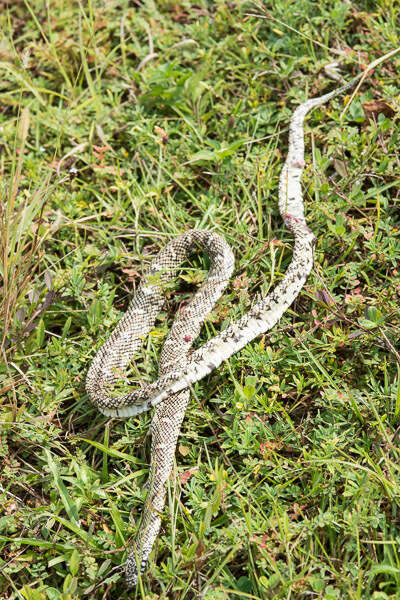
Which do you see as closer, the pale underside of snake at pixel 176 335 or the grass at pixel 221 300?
the grass at pixel 221 300

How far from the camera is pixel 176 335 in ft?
17.5

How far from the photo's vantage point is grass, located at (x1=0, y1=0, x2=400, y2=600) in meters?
4.23

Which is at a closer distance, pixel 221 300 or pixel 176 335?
pixel 176 335

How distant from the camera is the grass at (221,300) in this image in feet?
13.9

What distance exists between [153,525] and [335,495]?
123 centimetres

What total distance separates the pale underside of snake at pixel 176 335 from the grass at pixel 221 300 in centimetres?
12

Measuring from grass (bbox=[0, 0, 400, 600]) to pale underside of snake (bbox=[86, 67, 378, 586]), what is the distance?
0.39 feet

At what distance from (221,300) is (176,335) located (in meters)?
0.50

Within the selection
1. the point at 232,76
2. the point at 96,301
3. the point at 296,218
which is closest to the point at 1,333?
the point at 96,301

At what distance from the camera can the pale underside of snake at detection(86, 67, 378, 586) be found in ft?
15.2

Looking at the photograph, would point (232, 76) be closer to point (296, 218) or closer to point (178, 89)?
point (178, 89)

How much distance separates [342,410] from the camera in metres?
4.71

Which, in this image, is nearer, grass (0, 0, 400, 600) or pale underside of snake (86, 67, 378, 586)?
grass (0, 0, 400, 600)

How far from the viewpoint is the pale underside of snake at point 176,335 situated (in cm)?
463
